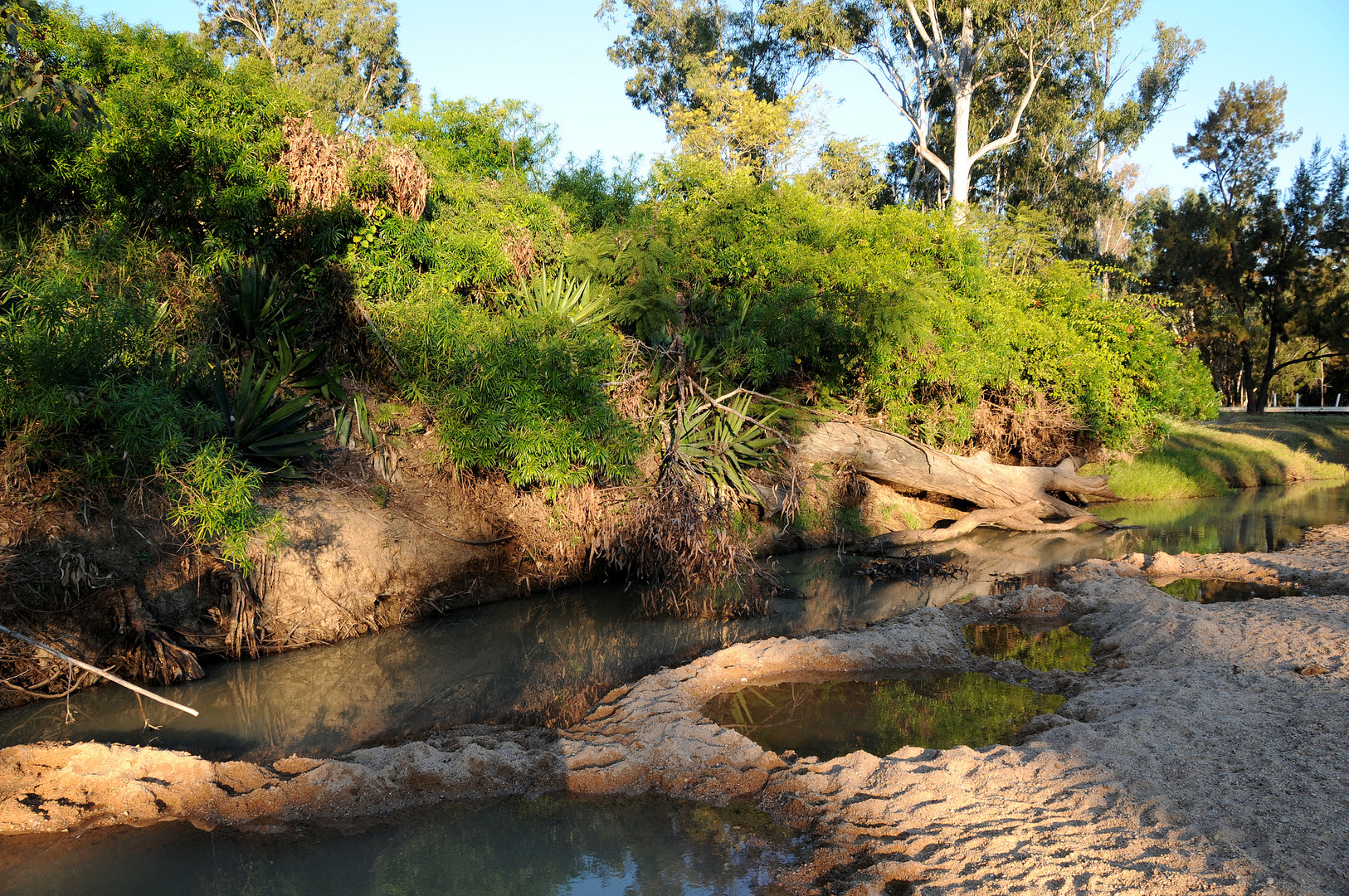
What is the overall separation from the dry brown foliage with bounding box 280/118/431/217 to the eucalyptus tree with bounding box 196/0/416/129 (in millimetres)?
19413

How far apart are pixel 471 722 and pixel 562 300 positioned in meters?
5.40

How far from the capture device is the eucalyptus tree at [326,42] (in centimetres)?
2819

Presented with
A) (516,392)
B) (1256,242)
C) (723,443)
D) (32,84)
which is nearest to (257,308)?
(516,392)

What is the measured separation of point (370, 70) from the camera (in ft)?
103

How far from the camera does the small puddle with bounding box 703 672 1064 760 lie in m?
5.27

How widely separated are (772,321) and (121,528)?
762 centimetres

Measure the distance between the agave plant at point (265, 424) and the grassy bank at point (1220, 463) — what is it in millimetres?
14229

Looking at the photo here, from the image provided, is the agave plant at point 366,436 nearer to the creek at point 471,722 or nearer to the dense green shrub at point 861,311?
the creek at point 471,722

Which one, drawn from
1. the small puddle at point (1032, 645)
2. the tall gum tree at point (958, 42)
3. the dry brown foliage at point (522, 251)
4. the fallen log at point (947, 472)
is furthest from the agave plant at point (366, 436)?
the tall gum tree at point (958, 42)

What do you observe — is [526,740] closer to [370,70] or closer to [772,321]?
[772,321]

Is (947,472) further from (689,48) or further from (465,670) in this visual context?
(689,48)

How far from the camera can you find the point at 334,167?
30.3 ft

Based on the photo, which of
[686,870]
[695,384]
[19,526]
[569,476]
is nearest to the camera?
[686,870]

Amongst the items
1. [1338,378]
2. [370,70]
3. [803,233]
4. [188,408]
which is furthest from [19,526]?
[1338,378]
